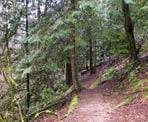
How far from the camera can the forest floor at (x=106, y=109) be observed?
7117mm

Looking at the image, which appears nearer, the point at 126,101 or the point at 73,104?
the point at 126,101

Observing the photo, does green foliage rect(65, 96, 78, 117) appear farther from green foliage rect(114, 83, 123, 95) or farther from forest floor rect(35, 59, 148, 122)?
green foliage rect(114, 83, 123, 95)

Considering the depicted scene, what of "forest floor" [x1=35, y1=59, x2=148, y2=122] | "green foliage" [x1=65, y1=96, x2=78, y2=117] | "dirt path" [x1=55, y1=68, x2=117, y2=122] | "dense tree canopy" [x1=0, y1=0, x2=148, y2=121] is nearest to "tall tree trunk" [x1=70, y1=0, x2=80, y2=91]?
"dense tree canopy" [x1=0, y1=0, x2=148, y2=121]

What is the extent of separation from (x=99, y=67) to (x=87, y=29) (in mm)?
10258

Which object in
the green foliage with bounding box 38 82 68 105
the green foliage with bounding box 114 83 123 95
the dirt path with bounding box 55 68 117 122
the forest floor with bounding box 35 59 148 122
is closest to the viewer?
the forest floor with bounding box 35 59 148 122

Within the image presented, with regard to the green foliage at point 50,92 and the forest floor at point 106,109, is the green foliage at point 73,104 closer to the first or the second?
the forest floor at point 106,109

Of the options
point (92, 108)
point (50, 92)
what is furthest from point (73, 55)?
point (92, 108)

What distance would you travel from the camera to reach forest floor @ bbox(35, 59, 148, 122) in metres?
7.12

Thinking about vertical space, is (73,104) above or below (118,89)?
below

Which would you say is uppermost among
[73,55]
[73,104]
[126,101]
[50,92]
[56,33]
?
[56,33]

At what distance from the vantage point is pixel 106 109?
326 inches

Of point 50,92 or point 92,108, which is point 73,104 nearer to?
point 92,108

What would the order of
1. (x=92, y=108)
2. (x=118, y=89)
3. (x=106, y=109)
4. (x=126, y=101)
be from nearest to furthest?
(x=106, y=109) → (x=126, y=101) → (x=92, y=108) → (x=118, y=89)

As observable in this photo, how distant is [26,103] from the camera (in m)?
13.2
